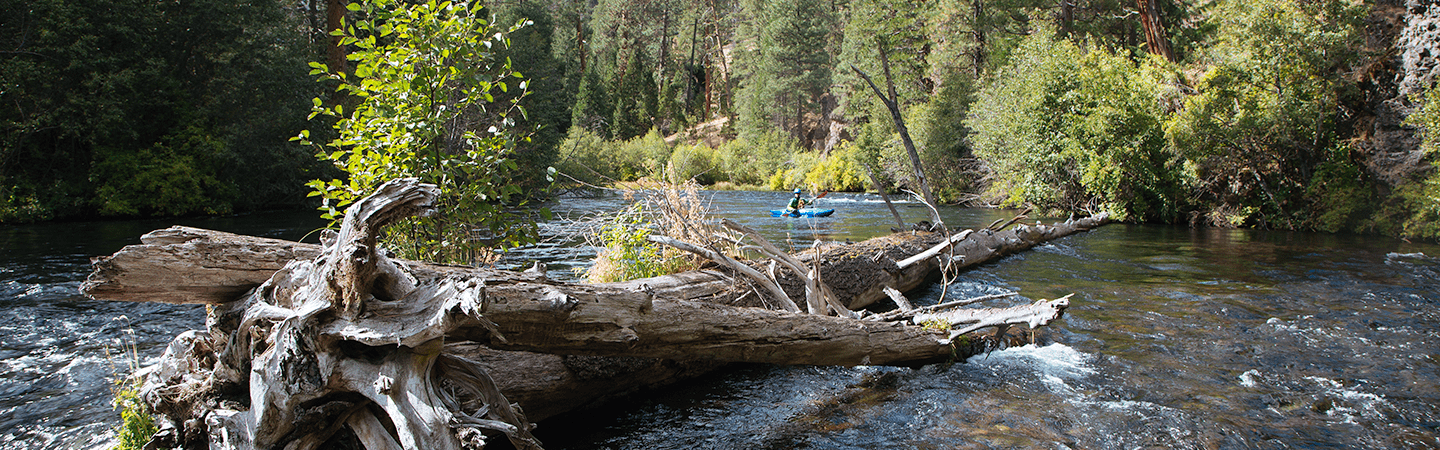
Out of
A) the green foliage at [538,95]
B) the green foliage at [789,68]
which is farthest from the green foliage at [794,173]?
the green foliage at [538,95]

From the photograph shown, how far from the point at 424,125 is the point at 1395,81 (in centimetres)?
1781

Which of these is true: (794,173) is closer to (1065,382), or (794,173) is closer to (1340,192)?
(1340,192)

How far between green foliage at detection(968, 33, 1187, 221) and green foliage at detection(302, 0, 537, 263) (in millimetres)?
16458

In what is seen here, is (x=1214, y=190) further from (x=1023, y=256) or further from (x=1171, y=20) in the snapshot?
(x=1171, y=20)

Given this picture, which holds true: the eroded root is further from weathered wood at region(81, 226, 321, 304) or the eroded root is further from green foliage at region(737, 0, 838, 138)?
green foliage at region(737, 0, 838, 138)

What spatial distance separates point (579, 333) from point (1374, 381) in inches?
226

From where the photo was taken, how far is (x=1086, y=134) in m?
18.2

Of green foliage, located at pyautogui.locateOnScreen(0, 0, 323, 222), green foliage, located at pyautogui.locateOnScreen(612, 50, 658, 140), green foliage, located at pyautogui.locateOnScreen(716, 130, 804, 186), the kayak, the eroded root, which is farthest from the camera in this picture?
green foliage, located at pyautogui.locateOnScreen(612, 50, 658, 140)

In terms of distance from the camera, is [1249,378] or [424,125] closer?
[424,125]

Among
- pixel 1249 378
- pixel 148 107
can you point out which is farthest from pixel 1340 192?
pixel 148 107

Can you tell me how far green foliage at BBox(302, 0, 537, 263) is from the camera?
4.79 metres

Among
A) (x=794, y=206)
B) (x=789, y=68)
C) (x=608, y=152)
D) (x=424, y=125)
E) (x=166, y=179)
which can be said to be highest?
(x=789, y=68)

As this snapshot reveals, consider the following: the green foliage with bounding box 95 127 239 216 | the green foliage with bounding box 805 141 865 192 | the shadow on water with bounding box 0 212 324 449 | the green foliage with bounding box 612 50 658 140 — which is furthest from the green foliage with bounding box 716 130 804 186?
the shadow on water with bounding box 0 212 324 449

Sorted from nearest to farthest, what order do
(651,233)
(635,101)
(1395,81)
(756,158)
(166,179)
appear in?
1. (651,233)
2. (1395,81)
3. (166,179)
4. (756,158)
5. (635,101)
